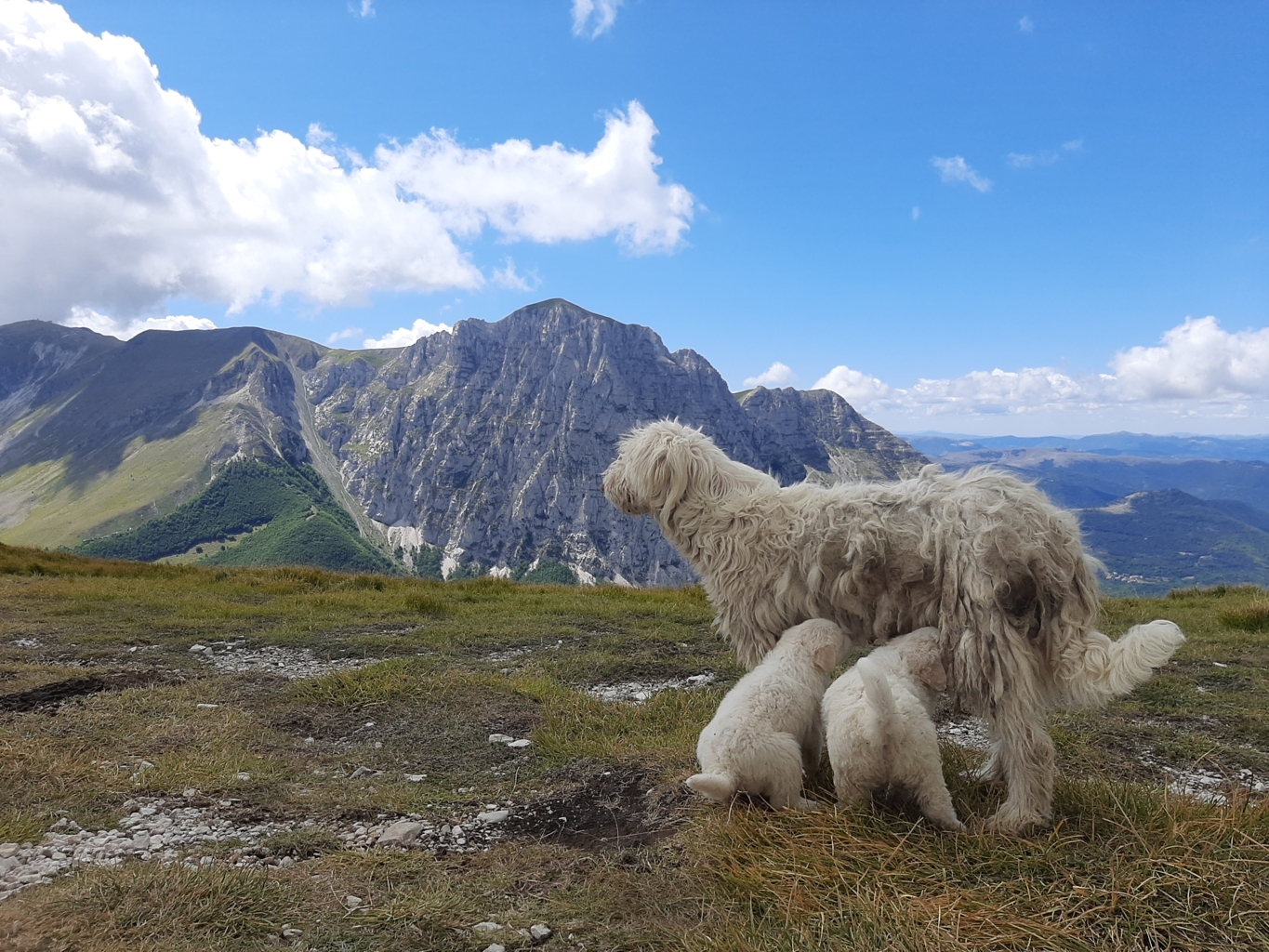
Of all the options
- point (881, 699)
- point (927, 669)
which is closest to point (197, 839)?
point (881, 699)

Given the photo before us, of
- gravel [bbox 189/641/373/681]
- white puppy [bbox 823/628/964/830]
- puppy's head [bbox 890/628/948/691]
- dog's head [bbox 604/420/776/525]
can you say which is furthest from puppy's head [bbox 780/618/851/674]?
gravel [bbox 189/641/373/681]

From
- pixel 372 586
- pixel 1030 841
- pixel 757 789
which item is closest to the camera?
pixel 1030 841

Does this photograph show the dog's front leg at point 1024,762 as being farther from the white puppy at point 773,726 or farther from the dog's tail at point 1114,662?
the white puppy at point 773,726

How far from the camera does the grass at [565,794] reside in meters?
3.65

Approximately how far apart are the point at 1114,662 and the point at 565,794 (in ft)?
13.1

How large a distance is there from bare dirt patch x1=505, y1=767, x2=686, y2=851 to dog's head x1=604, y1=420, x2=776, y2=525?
2192 millimetres

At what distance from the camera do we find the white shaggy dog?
16.1 ft

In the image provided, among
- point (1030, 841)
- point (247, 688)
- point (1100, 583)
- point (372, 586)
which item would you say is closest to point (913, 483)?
point (1100, 583)

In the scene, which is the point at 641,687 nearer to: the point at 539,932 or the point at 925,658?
the point at 925,658

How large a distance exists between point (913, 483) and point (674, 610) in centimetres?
999

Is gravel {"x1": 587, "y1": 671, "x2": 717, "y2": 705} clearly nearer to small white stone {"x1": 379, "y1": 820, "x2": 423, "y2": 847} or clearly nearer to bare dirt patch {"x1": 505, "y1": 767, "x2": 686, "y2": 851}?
bare dirt patch {"x1": 505, "y1": 767, "x2": 686, "y2": 851}

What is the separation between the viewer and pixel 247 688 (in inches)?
348

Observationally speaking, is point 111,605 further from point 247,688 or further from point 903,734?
point 903,734

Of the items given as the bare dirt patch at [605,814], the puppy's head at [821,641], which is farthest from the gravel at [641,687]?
the puppy's head at [821,641]
